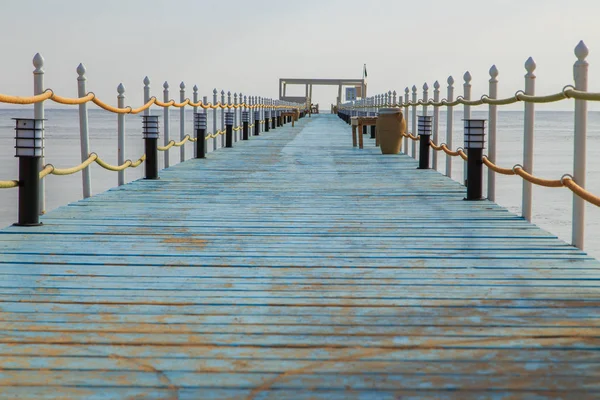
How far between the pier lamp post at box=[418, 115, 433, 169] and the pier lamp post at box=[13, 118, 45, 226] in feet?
19.4

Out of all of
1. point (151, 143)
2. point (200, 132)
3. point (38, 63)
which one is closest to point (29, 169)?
point (38, 63)

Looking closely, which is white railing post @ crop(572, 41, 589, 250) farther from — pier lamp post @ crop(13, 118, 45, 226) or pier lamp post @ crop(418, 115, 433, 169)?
pier lamp post @ crop(418, 115, 433, 169)

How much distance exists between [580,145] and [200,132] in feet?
30.0

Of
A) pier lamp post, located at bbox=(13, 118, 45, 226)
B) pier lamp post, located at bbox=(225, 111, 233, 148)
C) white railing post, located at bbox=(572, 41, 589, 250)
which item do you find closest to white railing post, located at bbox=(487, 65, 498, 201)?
white railing post, located at bbox=(572, 41, 589, 250)

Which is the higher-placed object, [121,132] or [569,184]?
[121,132]

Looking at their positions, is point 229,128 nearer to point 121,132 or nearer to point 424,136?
point 424,136

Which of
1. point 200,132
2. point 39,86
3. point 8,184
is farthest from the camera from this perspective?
point 200,132

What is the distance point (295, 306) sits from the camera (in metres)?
3.72

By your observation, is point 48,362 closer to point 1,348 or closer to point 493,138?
point 1,348

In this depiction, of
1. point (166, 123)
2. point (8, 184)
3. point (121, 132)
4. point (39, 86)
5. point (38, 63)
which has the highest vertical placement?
point (38, 63)

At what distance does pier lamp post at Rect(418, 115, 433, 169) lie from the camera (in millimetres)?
11094

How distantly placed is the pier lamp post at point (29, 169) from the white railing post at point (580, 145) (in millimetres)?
3423

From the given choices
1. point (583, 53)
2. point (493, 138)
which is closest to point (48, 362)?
point (583, 53)

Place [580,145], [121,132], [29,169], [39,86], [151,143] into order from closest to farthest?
[580,145] < [29,169] < [39,86] < [121,132] < [151,143]
